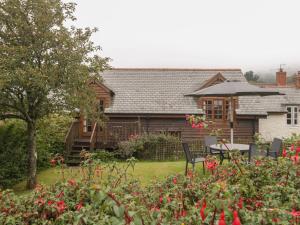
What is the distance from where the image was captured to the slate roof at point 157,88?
23312 mm

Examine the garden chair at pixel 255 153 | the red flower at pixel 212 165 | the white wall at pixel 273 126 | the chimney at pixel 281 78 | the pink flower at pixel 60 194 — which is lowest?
the pink flower at pixel 60 194

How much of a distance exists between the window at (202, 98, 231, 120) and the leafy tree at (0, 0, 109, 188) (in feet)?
42.3

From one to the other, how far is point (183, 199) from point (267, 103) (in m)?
26.0

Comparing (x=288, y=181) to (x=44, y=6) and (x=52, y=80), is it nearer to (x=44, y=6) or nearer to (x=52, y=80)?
(x=52, y=80)

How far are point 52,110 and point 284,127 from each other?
22341 mm

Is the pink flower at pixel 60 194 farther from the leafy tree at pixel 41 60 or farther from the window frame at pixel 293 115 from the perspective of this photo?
the window frame at pixel 293 115

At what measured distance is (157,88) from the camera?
25.1 m

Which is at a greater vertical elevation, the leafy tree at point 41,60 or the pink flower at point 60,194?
the leafy tree at point 41,60

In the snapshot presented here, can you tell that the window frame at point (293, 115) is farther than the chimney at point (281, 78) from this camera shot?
No

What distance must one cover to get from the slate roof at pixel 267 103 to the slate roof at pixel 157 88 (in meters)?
2.30

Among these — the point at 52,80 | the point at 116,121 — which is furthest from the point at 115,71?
the point at 52,80

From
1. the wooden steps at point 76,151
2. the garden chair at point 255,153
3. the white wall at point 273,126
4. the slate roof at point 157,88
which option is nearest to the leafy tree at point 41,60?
the wooden steps at point 76,151

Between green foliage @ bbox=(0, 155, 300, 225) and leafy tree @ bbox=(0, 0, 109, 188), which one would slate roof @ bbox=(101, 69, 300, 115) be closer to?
leafy tree @ bbox=(0, 0, 109, 188)

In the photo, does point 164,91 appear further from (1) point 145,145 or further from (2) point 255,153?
(2) point 255,153
